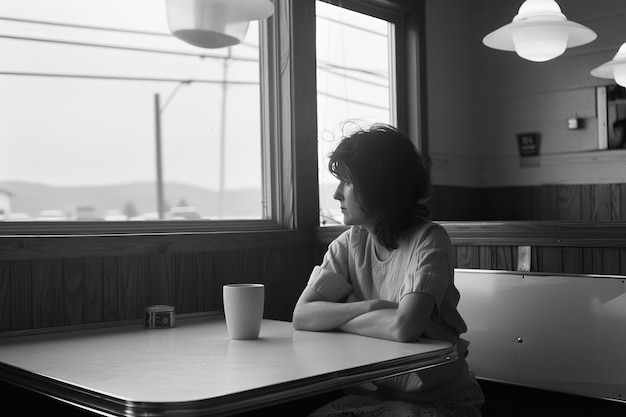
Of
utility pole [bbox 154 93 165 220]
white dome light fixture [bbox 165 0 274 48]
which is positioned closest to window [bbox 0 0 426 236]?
utility pole [bbox 154 93 165 220]

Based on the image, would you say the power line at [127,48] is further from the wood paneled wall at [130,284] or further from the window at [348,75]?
the wood paneled wall at [130,284]

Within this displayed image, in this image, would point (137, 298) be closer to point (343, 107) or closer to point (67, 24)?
point (67, 24)

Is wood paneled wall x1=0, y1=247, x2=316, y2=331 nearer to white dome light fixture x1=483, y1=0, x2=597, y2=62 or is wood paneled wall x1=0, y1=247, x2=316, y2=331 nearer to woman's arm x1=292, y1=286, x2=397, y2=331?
woman's arm x1=292, y1=286, x2=397, y2=331

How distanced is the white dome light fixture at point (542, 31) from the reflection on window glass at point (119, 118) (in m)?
1.04

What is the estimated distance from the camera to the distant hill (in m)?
2.24

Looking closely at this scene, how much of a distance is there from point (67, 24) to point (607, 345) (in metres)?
1.94

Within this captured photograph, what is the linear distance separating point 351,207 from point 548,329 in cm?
74

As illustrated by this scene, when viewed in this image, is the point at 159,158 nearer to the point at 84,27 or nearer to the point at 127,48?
the point at 127,48

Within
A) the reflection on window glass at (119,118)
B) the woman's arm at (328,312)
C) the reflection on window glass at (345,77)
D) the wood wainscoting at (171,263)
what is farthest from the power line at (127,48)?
the woman's arm at (328,312)

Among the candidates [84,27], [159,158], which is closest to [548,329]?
A: [159,158]

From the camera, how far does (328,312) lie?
1796 mm

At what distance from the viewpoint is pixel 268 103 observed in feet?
9.82

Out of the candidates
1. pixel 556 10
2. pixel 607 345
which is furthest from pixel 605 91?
pixel 607 345

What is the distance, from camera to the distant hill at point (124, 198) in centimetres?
224
